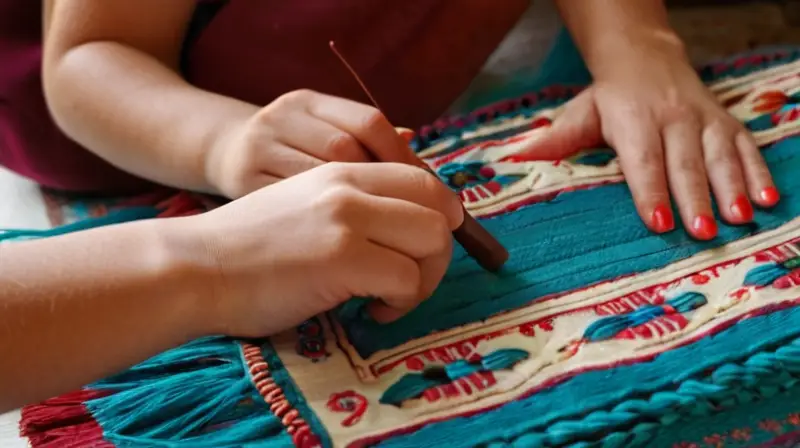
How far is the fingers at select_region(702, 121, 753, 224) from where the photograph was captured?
490 mm

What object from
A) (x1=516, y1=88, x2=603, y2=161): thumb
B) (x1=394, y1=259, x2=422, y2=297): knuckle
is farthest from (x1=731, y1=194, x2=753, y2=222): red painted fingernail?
(x1=394, y1=259, x2=422, y2=297): knuckle

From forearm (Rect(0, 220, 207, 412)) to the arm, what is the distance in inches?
5.5

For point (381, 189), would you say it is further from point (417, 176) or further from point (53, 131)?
point (53, 131)

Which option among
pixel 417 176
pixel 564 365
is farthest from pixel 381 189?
pixel 564 365

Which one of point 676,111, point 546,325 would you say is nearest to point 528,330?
point 546,325

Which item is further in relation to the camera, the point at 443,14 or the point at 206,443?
the point at 443,14

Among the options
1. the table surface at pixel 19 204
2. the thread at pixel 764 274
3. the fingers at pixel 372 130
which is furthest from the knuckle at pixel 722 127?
the table surface at pixel 19 204

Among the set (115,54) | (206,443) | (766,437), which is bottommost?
(766,437)

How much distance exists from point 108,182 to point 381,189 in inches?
11.8

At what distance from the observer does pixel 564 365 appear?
0.40 metres

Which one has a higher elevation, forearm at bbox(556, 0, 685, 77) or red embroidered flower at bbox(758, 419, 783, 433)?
forearm at bbox(556, 0, 685, 77)

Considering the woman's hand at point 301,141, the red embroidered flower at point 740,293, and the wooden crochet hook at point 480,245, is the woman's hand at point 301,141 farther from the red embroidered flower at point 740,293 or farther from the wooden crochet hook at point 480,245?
the red embroidered flower at point 740,293

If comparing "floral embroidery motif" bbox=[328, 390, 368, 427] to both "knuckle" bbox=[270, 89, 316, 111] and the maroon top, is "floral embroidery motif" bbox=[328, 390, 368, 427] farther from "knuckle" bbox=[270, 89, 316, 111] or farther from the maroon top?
the maroon top

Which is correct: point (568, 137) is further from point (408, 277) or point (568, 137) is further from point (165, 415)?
point (165, 415)
